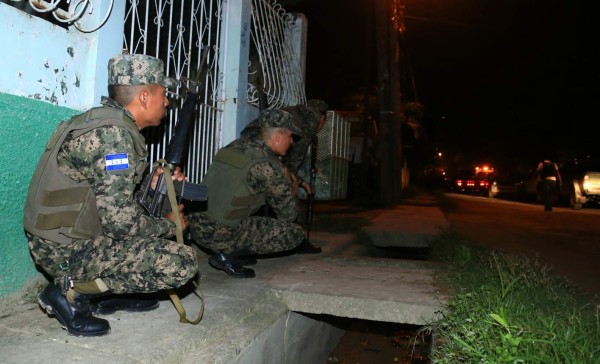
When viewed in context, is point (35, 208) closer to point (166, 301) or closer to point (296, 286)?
point (166, 301)

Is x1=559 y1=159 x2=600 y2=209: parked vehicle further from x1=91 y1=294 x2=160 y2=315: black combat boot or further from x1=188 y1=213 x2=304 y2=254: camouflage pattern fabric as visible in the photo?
x1=91 y1=294 x2=160 y2=315: black combat boot

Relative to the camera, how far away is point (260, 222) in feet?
12.5

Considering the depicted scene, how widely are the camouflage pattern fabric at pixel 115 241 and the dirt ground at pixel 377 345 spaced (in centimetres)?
263

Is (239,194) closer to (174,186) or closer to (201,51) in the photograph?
(174,186)

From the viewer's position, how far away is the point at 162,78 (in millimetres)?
2363

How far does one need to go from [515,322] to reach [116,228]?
191 cm

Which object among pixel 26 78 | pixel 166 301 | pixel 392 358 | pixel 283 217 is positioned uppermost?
pixel 26 78

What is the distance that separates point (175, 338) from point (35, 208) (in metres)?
0.85

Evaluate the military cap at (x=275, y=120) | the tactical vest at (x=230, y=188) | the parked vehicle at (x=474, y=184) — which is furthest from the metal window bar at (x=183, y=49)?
the parked vehicle at (x=474, y=184)

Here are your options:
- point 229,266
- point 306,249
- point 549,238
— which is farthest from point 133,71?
point 549,238

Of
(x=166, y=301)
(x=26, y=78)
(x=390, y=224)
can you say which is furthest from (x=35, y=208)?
(x=390, y=224)

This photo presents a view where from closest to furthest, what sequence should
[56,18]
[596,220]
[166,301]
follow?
[56,18] < [166,301] < [596,220]

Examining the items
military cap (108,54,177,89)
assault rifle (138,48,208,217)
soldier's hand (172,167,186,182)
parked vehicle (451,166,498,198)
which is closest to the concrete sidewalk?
assault rifle (138,48,208,217)

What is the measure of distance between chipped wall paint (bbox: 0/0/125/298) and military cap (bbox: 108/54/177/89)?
19.3 inches
